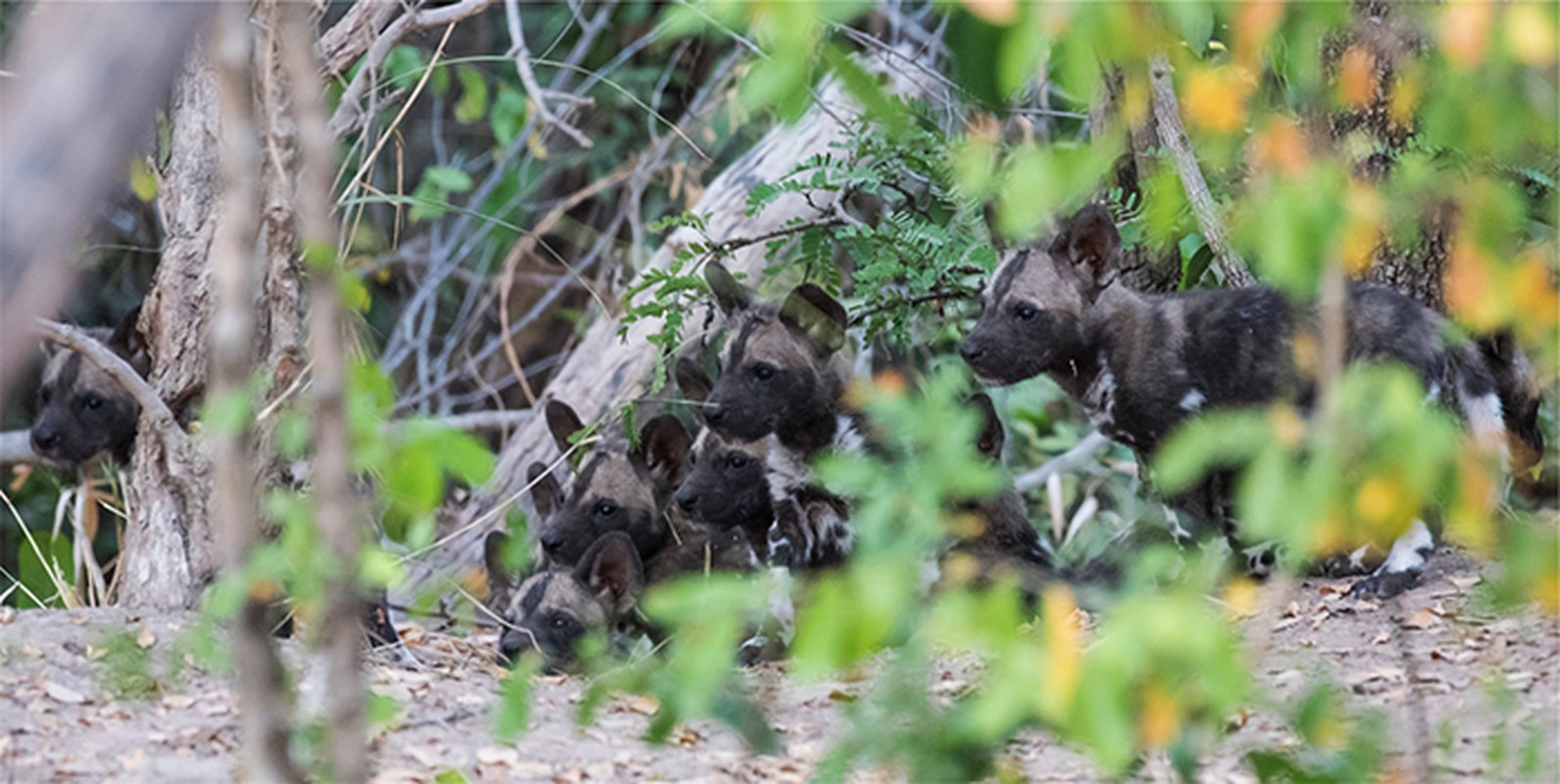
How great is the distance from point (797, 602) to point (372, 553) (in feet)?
9.39

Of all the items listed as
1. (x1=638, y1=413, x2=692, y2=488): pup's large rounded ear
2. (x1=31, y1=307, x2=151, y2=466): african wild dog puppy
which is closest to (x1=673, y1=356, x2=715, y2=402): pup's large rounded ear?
(x1=638, y1=413, x2=692, y2=488): pup's large rounded ear

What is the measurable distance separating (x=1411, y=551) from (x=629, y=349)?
122 inches

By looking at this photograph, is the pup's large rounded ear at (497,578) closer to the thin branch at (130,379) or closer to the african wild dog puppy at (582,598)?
the african wild dog puppy at (582,598)

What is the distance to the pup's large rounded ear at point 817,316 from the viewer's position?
5.85m

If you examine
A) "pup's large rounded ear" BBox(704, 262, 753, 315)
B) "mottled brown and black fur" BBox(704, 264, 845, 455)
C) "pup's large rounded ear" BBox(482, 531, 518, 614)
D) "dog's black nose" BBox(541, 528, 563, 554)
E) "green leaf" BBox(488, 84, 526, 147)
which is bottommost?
"pup's large rounded ear" BBox(482, 531, 518, 614)

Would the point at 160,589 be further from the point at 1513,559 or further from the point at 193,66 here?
the point at 1513,559

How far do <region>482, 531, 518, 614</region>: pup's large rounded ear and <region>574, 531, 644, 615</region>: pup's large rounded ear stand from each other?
0.37 metres

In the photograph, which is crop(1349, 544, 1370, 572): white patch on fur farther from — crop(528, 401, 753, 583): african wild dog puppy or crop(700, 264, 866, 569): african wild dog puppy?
crop(528, 401, 753, 583): african wild dog puppy

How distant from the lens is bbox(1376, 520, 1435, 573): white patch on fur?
4.95 meters

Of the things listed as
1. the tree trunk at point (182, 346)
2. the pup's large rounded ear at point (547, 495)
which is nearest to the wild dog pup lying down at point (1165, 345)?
the pup's large rounded ear at point (547, 495)

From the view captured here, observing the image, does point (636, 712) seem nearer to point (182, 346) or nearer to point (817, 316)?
point (182, 346)

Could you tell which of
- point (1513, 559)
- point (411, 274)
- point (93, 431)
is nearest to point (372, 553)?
point (1513, 559)

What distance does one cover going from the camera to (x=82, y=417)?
22.5 feet

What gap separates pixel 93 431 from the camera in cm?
684
